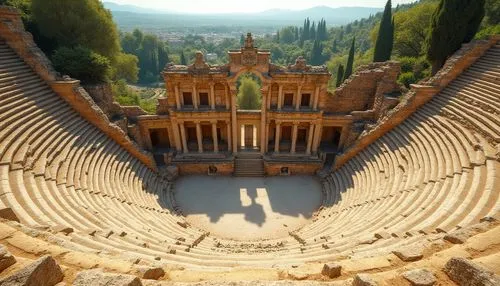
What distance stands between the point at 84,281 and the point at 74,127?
47.3 ft

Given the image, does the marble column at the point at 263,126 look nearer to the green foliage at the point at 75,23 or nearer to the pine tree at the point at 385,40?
the green foliage at the point at 75,23

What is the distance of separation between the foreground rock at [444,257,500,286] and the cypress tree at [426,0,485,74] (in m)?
19.9

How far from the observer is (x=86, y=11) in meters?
21.6

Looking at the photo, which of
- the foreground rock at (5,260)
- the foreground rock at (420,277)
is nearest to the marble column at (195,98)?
the foreground rock at (5,260)

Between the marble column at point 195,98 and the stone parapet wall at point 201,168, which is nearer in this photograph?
the marble column at point 195,98

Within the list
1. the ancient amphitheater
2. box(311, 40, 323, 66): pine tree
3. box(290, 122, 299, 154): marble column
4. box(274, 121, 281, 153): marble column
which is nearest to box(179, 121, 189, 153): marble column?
the ancient amphitheater

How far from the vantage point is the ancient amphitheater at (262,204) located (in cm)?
495

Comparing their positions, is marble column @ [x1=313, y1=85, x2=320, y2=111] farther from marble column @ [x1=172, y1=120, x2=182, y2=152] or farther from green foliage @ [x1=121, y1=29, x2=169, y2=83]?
green foliage @ [x1=121, y1=29, x2=169, y2=83]

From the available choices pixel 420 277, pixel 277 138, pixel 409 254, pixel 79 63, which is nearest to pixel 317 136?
pixel 277 138

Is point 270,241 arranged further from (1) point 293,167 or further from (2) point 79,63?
(2) point 79,63

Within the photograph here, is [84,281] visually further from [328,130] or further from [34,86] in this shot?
[328,130]

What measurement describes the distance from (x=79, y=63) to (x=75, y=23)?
5.98m

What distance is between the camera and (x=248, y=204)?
1734 cm

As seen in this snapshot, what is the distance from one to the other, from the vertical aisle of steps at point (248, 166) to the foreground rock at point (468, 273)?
1622 cm
